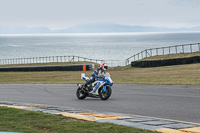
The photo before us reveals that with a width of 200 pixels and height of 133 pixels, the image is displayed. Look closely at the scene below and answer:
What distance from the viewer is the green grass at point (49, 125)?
7400 mm

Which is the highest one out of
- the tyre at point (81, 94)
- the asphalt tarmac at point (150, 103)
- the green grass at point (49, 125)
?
the tyre at point (81, 94)

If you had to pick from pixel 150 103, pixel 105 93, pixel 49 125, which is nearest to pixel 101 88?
pixel 105 93

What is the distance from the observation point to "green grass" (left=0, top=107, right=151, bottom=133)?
24.3 ft

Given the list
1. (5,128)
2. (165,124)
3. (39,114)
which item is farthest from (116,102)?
(5,128)

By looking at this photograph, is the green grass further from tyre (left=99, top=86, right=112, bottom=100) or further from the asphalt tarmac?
tyre (left=99, top=86, right=112, bottom=100)

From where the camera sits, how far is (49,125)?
8.04 meters

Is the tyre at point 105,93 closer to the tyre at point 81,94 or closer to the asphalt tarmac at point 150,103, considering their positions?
the asphalt tarmac at point 150,103

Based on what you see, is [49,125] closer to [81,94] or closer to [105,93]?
[105,93]

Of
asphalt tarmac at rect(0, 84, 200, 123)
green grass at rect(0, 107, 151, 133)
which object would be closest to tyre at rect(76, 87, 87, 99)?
asphalt tarmac at rect(0, 84, 200, 123)

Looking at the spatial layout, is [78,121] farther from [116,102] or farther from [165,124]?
[116,102]

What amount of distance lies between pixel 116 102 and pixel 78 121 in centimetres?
452

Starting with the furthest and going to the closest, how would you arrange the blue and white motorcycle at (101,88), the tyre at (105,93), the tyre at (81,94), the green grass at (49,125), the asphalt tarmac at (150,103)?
the tyre at (81,94) → the tyre at (105,93) → the blue and white motorcycle at (101,88) → the asphalt tarmac at (150,103) → the green grass at (49,125)

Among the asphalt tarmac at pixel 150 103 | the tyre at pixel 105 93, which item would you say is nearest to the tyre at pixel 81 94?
the asphalt tarmac at pixel 150 103

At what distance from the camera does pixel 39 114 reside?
31.8 feet
